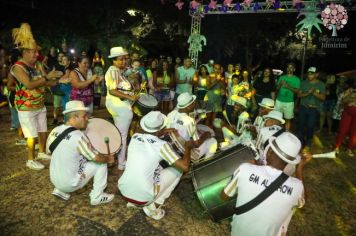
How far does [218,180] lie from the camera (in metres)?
3.70

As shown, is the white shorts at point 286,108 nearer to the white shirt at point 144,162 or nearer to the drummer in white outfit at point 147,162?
the drummer in white outfit at point 147,162

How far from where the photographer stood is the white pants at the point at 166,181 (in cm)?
383

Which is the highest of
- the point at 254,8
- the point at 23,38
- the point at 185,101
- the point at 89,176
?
the point at 254,8

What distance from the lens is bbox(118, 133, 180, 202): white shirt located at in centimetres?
348

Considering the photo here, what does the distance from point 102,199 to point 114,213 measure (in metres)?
0.30

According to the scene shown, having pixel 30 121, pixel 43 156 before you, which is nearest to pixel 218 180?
pixel 30 121

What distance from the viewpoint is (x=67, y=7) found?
16.4 meters

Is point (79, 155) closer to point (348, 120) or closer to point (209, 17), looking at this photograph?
point (348, 120)

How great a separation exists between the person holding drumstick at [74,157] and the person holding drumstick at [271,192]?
1.86m

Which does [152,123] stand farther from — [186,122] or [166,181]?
[186,122]

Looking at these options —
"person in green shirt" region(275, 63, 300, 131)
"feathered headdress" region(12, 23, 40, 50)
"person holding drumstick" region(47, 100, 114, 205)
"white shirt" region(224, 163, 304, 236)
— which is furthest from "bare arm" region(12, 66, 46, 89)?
"person in green shirt" region(275, 63, 300, 131)

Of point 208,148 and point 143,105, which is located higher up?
point 143,105

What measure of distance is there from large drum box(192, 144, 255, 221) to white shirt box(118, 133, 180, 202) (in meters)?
0.55

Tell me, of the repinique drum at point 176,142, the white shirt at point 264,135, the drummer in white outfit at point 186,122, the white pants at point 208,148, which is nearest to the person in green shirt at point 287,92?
the white pants at point 208,148
